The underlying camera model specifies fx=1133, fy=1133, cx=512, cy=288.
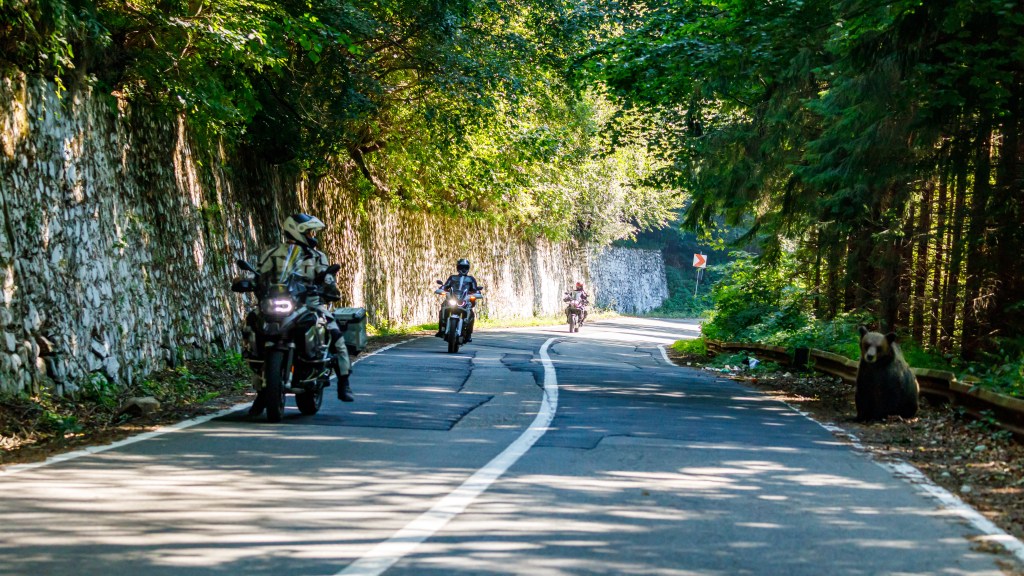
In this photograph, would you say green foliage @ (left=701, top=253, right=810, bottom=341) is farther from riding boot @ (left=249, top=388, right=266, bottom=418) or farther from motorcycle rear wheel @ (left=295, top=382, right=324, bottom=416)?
riding boot @ (left=249, top=388, right=266, bottom=418)

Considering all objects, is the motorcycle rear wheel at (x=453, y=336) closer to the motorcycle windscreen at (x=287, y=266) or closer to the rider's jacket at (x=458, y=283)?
the rider's jacket at (x=458, y=283)

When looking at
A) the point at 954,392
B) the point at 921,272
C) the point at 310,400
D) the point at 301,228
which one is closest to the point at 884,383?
the point at 954,392

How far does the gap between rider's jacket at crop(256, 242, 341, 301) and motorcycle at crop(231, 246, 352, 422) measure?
4cm

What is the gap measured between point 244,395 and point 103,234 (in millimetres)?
2472

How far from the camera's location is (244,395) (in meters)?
13.5

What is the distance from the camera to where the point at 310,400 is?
11.2 meters

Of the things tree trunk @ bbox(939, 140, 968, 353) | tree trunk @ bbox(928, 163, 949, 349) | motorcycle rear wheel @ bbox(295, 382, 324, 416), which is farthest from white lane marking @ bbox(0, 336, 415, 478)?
tree trunk @ bbox(928, 163, 949, 349)

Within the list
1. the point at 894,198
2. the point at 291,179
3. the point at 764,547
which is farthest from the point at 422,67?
the point at 764,547

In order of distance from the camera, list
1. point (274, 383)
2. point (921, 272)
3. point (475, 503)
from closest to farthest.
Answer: point (475, 503), point (274, 383), point (921, 272)

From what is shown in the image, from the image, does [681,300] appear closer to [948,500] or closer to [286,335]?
[286,335]

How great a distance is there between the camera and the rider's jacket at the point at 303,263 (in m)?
10.6

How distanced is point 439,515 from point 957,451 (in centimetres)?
586

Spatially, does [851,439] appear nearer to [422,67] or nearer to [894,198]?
[894,198]

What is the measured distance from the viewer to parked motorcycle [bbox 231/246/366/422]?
10242mm
